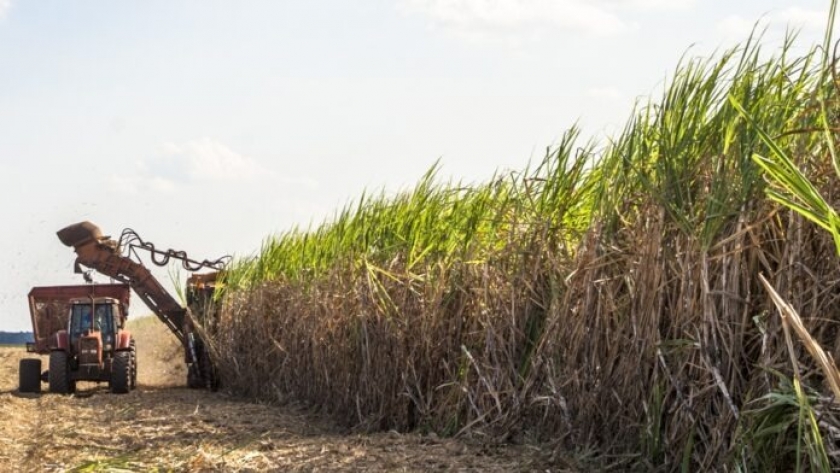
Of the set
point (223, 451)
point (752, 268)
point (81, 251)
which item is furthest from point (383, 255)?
point (81, 251)

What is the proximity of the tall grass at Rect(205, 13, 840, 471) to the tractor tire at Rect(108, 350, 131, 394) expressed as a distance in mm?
7399

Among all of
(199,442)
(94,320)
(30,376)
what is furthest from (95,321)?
(199,442)

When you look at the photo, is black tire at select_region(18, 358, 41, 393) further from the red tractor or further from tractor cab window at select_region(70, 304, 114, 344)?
tractor cab window at select_region(70, 304, 114, 344)

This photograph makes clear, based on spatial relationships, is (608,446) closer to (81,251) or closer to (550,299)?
(550,299)

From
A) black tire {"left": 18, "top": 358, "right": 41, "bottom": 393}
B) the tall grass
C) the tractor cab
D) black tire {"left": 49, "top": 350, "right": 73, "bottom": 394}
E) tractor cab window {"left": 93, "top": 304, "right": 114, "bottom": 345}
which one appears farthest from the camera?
black tire {"left": 18, "top": 358, "right": 41, "bottom": 393}

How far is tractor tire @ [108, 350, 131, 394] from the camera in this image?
54.3 ft

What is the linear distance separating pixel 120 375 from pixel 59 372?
3.06ft

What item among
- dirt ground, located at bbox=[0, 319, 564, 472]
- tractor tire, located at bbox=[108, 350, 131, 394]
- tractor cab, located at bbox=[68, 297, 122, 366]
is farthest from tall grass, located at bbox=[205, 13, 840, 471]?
tractor cab, located at bbox=[68, 297, 122, 366]

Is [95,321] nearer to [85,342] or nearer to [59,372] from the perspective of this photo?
[85,342]

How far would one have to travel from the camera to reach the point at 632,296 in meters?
6.15

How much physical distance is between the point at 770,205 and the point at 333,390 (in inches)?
271

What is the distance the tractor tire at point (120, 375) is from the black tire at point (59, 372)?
0.70m

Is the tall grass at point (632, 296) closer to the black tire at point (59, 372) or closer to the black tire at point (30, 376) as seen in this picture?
the black tire at point (59, 372)

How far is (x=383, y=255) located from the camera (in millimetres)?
10289
